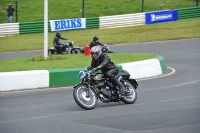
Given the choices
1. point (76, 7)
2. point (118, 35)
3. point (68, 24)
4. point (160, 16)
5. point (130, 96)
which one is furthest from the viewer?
point (76, 7)

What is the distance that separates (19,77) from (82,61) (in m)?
4.07

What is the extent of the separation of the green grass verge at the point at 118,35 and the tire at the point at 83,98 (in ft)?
62.7

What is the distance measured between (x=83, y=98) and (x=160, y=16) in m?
28.4

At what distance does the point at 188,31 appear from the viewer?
36.3 m

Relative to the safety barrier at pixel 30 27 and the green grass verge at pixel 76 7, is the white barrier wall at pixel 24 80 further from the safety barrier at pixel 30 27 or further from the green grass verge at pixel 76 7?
the green grass verge at pixel 76 7

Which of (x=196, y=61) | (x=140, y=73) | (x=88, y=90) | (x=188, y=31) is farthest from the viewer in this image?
(x=188, y=31)

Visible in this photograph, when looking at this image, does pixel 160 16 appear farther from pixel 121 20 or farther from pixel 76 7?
pixel 76 7

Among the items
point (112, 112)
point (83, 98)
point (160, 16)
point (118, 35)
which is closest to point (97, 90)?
point (83, 98)

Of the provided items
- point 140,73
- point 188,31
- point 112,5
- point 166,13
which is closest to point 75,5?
point 112,5

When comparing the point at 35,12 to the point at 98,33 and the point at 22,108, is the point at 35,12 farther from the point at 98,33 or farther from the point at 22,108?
the point at 22,108

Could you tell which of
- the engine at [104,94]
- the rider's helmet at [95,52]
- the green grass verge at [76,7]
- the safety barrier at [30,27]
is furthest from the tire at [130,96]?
the green grass verge at [76,7]

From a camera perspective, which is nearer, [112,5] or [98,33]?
[98,33]

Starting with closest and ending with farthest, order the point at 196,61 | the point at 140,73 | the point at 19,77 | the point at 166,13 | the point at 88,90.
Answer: the point at 88,90 → the point at 19,77 → the point at 140,73 → the point at 196,61 → the point at 166,13

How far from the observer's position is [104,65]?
1324cm
